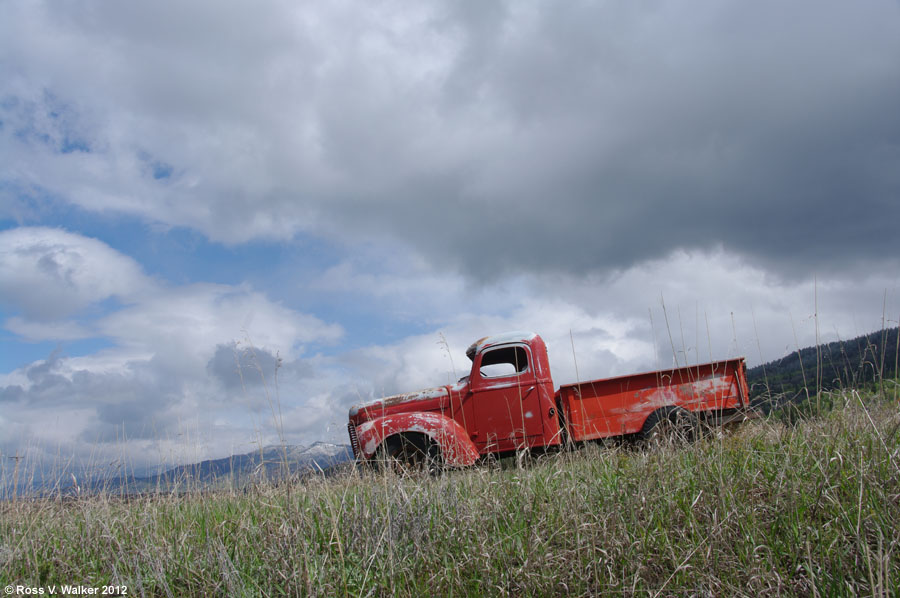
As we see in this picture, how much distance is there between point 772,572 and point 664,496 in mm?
728

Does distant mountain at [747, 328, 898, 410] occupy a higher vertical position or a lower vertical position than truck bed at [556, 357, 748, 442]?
higher

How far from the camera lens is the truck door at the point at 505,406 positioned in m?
7.79

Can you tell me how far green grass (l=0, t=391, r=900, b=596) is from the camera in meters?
2.36

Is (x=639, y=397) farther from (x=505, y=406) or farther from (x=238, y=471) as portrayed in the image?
(x=238, y=471)

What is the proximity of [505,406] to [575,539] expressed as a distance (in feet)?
17.4

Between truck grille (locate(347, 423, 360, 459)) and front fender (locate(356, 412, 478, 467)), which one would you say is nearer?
front fender (locate(356, 412, 478, 467))

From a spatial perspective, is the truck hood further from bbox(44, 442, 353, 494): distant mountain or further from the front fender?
bbox(44, 442, 353, 494): distant mountain

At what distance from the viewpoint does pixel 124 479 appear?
5992mm

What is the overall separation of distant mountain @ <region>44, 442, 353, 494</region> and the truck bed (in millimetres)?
3736

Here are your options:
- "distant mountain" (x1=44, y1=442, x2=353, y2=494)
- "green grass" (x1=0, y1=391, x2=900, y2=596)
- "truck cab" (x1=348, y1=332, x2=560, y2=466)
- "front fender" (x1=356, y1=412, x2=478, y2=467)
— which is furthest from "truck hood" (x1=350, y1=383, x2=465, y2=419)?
"green grass" (x1=0, y1=391, x2=900, y2=596)

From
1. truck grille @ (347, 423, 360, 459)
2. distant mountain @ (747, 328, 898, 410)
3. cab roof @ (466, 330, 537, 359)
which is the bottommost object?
truck grille @ (347, 423, 360, 459)

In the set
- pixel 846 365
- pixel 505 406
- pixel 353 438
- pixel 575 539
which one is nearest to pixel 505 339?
pixel 505 406

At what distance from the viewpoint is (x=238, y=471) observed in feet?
16.6

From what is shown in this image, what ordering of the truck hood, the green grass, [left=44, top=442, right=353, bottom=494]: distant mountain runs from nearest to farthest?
the green grass < [left=44, top=442, right=353, bottom=494]: distant mountain < the truck hood
